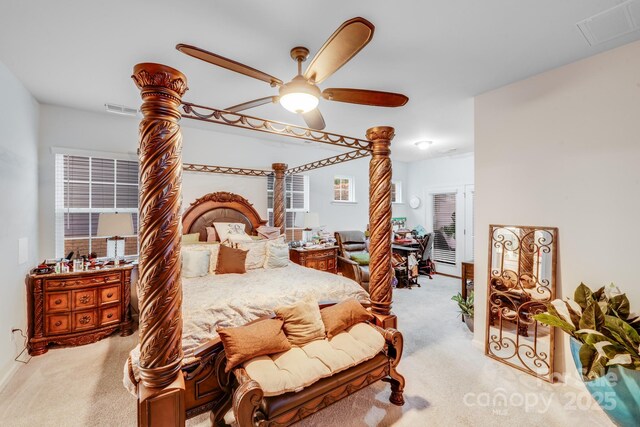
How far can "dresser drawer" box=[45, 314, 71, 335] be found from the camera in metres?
2.87

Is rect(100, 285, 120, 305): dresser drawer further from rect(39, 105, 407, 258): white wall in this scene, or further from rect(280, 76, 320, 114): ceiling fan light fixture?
rect(280, 76, 320, 114): ceiling fan light fixture

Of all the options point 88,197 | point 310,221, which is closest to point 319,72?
point 310,221

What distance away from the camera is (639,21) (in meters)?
1.86

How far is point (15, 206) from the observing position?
2.63m

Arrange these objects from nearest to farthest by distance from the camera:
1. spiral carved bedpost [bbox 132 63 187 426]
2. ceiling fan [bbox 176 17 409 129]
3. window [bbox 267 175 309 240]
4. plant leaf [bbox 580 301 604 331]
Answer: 1. spiral carved bedpost [bbox 132 63 187 426]
2. ceiling fan [bbox 176 17 409 129]
3. plant leaf [bbox 580 301 604 331]
4. window [bbox 267 175 309 240]

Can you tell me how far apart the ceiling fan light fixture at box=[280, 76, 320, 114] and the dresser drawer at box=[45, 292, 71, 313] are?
3307 millimetres

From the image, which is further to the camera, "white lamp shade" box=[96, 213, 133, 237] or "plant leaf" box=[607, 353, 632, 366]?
"white lamp shade" box=[96, 213, 133, 237]

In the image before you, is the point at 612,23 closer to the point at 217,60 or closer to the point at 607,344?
the point at 607,344

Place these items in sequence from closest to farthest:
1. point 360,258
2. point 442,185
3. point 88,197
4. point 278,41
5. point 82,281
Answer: point 278,41
point 82,281
point 88,197
point 360,258
point 442,185

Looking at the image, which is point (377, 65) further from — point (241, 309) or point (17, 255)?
point (17, 255)

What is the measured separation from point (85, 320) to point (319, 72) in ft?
12.2

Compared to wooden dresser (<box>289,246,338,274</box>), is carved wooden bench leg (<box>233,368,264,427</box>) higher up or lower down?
lower down

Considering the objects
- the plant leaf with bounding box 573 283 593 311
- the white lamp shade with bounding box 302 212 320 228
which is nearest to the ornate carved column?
the white lamp shade with bounding box 302 212 320 228

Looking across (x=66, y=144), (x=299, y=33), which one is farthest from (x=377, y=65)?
(x=66, y=144)
